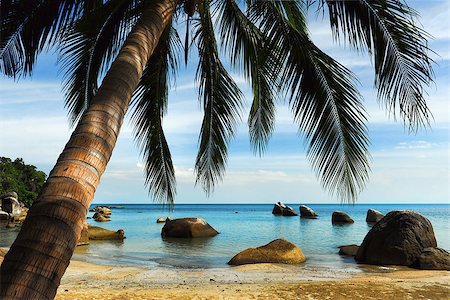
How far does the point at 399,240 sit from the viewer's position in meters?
13.5

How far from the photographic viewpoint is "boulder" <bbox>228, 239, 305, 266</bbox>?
13508 mm

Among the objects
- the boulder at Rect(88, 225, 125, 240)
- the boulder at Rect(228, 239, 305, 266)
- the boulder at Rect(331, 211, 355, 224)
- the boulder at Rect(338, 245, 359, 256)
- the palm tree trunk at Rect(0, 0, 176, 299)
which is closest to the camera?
the palm tree trunk at Rect(0, 0, 176, 299)

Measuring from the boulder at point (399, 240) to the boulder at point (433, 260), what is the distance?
0.45 m

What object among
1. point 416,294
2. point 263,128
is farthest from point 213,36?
point 416,294

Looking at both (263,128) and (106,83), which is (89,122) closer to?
(106,83)

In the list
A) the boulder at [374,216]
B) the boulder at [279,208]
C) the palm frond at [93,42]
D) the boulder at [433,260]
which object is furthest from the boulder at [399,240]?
Result: the boulder at [279,208]

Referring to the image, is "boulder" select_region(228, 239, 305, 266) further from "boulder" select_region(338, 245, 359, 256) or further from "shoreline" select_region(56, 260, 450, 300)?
"boulder" select_region(338, 245, 359, 256)

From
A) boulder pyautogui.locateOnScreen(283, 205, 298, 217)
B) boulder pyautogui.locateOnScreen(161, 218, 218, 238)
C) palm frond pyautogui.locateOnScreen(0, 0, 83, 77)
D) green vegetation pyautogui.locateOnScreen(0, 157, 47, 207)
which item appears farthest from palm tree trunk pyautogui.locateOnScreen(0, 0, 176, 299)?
boulder pyautogui.locateOnScreen(283, 205, 298, 217)

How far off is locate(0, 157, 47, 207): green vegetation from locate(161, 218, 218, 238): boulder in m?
28.4

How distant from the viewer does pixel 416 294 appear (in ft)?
24.1

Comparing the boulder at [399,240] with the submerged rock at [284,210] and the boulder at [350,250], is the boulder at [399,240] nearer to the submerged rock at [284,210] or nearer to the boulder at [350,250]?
the boulder at [350,250]

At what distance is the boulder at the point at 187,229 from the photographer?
23.9m

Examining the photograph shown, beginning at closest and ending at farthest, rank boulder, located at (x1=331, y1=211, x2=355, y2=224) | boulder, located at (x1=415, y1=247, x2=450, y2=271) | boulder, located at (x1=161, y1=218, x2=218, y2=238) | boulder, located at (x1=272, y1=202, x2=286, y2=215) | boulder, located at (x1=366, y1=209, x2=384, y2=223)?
boulder, located at (x1=415, y1=247, x2=450, y2=271) → boulder, located at (x1=161, y1=218, x2=218, y2=238) → boulder, located at (x1=366, y1=209, x2=384, y2=223) → boulder, located at (x1=331, y1=211, x2=355, y2=224) → boulder, located at (x1=272, y1=202, x2=286, y2=215)

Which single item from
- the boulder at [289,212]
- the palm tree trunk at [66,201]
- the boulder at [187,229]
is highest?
the palm tree trunk at [66,201]
